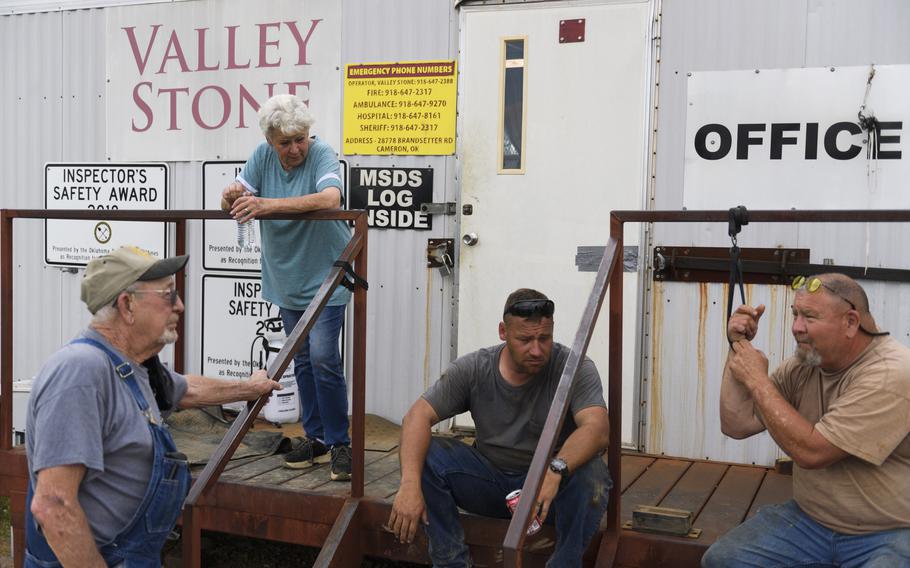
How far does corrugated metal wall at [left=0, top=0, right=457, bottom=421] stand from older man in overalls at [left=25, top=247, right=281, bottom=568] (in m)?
2.52

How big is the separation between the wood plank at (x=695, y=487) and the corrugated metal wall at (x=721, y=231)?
0.17 m

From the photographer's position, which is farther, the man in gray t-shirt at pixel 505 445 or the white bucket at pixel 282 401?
the white bucket at pixel 282 401

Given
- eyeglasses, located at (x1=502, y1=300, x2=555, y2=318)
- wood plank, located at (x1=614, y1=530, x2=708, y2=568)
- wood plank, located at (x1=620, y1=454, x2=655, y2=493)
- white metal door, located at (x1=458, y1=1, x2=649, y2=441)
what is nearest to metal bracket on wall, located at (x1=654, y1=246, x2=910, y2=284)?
white metal door, located at (x1=458, y1=1, x2=649, y2=441)

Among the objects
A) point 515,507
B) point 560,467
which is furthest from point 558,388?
point 515,507

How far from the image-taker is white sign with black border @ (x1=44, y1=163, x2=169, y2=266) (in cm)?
626

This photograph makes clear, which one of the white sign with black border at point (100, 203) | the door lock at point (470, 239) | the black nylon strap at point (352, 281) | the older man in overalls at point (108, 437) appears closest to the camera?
the older man in overalls at point (108, 437)

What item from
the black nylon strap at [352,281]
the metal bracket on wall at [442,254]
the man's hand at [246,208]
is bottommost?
the black nylon strap at [352,281]

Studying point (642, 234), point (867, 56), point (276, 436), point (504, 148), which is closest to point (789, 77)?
point (867, 56)

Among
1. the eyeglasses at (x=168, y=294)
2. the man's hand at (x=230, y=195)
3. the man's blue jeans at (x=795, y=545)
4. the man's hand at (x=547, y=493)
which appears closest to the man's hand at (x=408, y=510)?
the man's hand at (x=547, y=493)

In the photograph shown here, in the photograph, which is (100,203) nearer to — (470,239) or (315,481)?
(470,239)

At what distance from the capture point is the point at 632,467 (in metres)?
4.82

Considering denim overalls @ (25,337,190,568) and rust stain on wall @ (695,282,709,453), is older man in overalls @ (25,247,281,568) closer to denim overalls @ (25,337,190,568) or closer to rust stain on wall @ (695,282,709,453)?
denim overalls @ (25,337,190,568)

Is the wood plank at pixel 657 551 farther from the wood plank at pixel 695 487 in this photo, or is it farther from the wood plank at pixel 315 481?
the wood plank at pixel 315 481

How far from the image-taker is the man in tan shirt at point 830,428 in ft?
10.4
